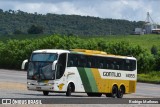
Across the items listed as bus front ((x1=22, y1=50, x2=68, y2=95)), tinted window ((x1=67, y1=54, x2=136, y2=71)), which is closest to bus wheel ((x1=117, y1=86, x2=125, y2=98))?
tinted window ((x1=67, y1=54, x2=136, y2=71))

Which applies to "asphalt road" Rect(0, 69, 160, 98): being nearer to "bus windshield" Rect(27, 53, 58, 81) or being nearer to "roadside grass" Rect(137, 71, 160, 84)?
"bus windshield" Rect(27, 53, 58, 81)

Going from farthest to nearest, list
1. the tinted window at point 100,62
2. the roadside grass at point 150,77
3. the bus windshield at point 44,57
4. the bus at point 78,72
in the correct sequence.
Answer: the roadside grass at point 150,77, the tinted window at point 100,62, the bus windshield at point 44,57, the bus at point 78,72

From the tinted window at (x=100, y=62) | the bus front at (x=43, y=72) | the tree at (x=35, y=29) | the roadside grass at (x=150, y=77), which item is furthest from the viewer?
the tree at (x=35, y=29)

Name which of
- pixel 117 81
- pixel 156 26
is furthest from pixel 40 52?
pixel 156 26

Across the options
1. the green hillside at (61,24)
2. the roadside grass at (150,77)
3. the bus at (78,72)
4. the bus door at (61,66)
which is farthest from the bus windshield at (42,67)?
the green hillside at (61,24)

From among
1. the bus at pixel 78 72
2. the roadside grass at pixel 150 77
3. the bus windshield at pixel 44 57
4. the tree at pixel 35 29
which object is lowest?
the roadside grass at pixel 150 77

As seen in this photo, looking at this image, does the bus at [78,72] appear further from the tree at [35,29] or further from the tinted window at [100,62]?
the tree at [35,29]

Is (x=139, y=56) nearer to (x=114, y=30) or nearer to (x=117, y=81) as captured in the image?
(x=117, y=81)

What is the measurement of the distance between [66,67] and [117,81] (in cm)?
645

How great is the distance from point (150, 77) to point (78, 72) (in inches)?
1424

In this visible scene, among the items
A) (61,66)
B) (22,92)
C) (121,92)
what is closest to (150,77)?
(121,92)

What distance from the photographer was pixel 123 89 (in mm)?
40188

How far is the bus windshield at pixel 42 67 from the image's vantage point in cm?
3397

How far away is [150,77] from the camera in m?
70.2
